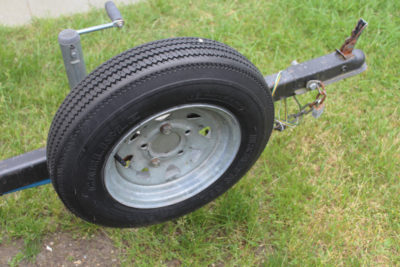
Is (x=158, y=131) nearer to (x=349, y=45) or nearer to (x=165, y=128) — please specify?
(x=165, y=128)

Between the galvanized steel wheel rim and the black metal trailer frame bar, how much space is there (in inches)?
16.6

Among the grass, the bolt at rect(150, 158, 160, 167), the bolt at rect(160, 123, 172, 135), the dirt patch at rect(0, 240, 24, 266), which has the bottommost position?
the dirt patch at rect(0, 240, 24, 266)

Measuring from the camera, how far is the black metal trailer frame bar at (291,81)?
2.26 metres

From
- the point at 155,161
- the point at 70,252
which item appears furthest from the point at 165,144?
the point at 70,252

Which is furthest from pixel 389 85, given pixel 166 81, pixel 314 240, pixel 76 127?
pixel 76 127

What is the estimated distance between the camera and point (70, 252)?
2.60 meters

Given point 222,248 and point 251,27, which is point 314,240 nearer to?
point 222,248

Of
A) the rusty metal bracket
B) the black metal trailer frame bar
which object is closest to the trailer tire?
the black metal trailer frame bar

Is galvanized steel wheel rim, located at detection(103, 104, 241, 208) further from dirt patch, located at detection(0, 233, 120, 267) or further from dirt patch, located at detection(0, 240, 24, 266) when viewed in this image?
dirt patch, located at detection(0, 240, 24, 266)

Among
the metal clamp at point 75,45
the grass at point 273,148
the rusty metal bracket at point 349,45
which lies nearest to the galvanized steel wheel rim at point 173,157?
the grass at point 273,148

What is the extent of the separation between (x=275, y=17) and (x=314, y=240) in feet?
Answer: 7.69

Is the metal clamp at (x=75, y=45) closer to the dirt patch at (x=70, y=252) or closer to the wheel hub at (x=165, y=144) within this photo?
the wheel hub at (x=165, y=144)

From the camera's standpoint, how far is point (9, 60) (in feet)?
11.8

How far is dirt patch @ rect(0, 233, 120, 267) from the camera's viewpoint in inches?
101
